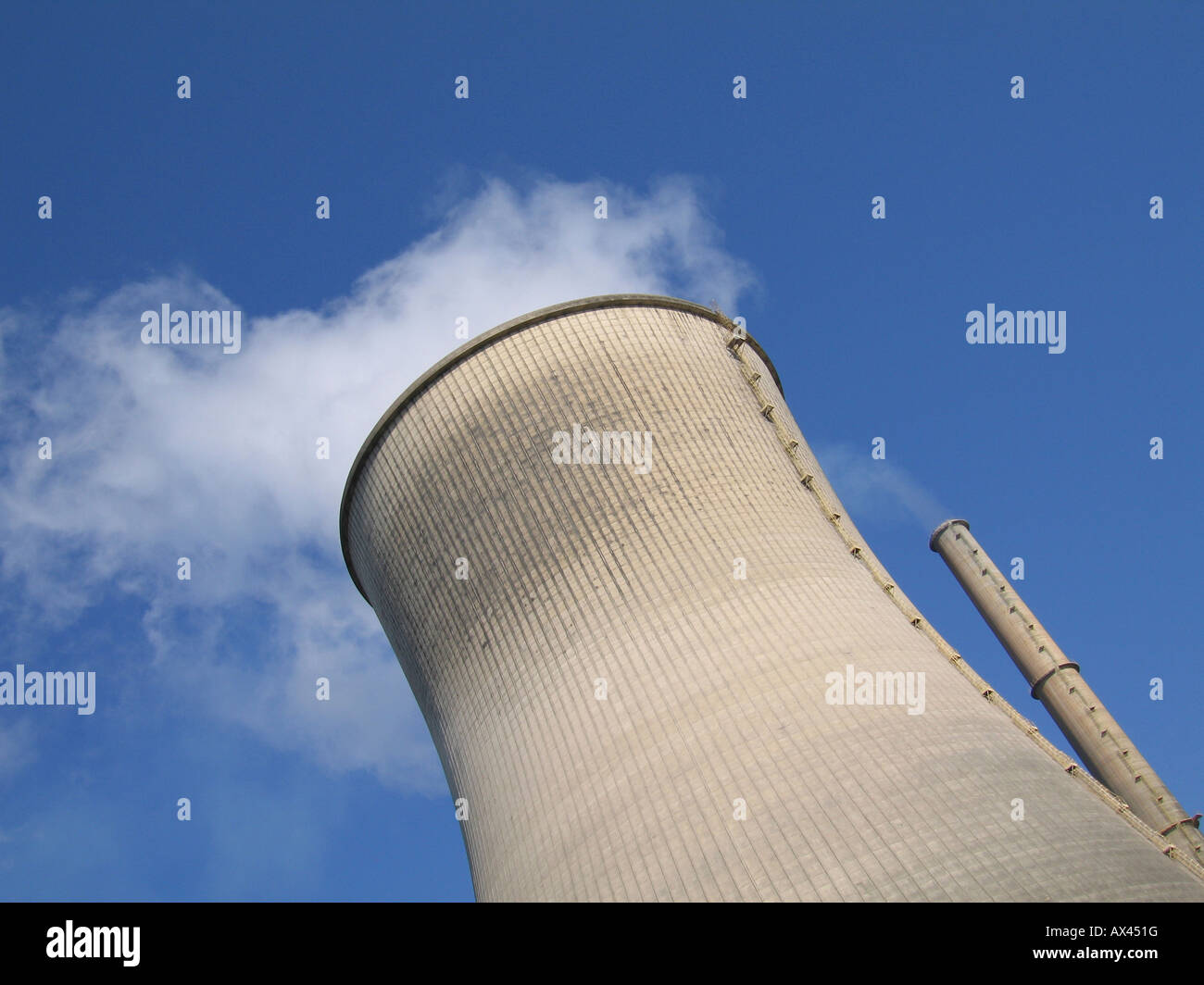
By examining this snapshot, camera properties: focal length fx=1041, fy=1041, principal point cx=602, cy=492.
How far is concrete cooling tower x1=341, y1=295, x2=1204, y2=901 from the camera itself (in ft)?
33.1

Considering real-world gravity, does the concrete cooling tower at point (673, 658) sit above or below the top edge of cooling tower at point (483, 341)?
below

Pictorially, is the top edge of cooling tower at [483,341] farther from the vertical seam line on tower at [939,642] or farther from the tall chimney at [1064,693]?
the tall chimney at [1064,693]

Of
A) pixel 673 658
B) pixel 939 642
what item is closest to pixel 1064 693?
pixel 939 642

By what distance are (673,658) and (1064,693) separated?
626 inches

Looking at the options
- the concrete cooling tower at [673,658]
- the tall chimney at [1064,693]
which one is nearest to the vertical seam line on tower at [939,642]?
the concrete cooling tower at [673,658]

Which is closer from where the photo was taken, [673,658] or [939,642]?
[673,658]

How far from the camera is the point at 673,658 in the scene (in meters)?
12.0

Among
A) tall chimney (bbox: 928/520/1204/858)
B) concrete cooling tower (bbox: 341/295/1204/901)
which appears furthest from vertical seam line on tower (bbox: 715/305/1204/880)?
tall chimney (bbox: 928/520/1204/858)

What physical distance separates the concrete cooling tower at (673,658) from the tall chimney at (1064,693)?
10314mm

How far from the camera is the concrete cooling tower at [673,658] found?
10.1m

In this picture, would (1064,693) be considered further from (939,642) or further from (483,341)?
(483,341)
